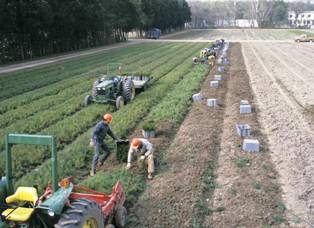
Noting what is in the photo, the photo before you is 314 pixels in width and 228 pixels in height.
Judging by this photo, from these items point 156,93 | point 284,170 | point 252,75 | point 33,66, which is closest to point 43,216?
point 284,170

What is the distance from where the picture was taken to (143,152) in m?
10.7

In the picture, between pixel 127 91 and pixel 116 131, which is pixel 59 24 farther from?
pixel 116 131

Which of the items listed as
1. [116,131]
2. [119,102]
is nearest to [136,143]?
[116,131]

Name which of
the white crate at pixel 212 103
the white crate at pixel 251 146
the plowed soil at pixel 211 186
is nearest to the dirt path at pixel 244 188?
the plowed soil at pixel 211 186

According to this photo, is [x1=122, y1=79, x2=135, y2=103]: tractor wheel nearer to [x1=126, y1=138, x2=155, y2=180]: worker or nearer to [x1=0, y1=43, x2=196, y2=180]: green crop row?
[x1=0, y1=43, x2=196, y2=180]: green crop row

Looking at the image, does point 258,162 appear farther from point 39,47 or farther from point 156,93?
point 39,47

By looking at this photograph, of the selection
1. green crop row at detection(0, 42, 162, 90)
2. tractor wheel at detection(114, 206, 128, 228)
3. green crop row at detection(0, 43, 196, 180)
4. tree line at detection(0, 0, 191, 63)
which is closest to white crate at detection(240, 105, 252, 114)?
green crop row at detection(0, 43, 196, 180)

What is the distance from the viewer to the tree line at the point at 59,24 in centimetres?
3741

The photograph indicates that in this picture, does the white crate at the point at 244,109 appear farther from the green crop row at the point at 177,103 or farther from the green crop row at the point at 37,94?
the green crop row at the point at 37,94

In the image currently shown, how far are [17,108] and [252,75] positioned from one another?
1522 cm

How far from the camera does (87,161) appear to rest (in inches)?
462

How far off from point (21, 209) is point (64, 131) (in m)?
8.61

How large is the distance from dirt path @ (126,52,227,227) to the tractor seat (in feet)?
8.18

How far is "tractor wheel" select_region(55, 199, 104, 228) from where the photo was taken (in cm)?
584
